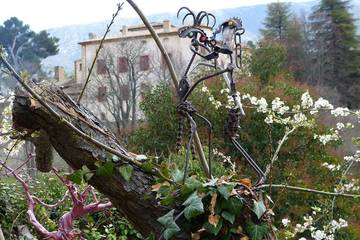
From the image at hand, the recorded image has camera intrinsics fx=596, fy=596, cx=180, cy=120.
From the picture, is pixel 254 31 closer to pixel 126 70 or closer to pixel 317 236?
pixel 126 70

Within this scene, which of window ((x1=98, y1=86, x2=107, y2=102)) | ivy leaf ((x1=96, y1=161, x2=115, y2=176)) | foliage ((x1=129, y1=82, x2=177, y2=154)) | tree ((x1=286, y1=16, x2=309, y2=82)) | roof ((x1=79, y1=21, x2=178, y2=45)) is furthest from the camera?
tree ((x1=286, y1=16, x2=309, y2=82))

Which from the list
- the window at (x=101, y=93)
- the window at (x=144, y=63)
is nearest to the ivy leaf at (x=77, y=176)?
the window at (x=101, y=93)

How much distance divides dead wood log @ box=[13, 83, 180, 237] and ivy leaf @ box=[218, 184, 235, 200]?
0.14 m

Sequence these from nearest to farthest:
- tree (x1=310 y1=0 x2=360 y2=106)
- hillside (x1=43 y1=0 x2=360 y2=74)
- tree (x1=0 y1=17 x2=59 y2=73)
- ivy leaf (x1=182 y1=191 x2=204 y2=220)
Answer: ivy leaf (x1=182 y1=191 x2=204 y2=220) → tree (x1=310 y1=0 x2=360 y2=106) → hillside (x1=43 y1=0 x2=360 y2=74) → tree (x1=0 y1=17 x2=59 y2=73)

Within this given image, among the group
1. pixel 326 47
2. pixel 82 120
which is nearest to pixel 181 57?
pixel 326 47

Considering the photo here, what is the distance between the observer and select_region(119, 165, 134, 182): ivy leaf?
131 cm

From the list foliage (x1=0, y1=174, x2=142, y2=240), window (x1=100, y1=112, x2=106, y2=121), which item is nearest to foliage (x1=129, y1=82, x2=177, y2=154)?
foliage (x1=0, y1=174, x2=142, y2=240)

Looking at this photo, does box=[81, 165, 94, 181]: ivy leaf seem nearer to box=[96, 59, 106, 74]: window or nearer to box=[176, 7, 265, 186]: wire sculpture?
box=[176, 7, 265, 186]: wire sculpture

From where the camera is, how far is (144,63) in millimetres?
13773

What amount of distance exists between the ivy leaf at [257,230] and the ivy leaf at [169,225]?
0.15 metres

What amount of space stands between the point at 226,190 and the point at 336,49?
16.2 metres

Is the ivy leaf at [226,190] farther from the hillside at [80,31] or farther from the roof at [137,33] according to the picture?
the hillside at [80,31]

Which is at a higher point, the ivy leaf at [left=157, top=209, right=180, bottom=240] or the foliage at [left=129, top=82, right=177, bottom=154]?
the ivy leaf at [left=157, top=209, right=180, bottom=240]

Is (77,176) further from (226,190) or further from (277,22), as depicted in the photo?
(277,22)
